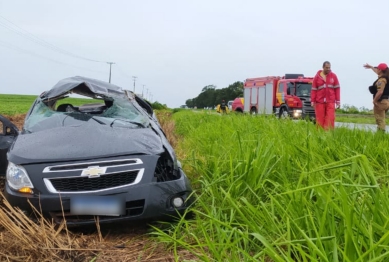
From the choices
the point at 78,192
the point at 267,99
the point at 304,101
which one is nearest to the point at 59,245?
the point at 78,192

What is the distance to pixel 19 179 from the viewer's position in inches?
133

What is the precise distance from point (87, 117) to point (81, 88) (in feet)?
2.92

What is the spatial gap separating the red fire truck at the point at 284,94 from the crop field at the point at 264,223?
1262 centimetres

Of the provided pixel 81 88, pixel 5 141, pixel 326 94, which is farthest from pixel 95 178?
pixel 326 94

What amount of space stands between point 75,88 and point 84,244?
8.46 feet

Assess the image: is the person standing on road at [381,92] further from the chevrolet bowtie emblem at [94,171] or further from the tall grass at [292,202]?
the chevrolet bowtie emblem at [94,171]

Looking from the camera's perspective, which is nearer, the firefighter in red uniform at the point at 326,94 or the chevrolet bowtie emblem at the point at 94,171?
the chevrolet bowtie emblem at the point at 94,171

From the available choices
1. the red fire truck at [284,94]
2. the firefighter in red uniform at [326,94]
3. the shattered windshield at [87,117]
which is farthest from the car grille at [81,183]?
the red fire truck at [284,94]

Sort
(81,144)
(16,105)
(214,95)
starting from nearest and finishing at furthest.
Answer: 1. (81,144)
2. (16,105)
3. (214,95)

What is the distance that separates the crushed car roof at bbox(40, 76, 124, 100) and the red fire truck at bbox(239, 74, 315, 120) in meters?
11.6

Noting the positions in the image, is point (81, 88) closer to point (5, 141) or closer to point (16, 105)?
point (5, 141)

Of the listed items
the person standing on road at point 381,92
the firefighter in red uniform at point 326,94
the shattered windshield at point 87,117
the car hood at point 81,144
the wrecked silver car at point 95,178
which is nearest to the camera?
the wrecked silver car at point 95,178

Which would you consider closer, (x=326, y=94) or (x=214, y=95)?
(x=326, y=94)

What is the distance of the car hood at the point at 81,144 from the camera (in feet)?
11.2
